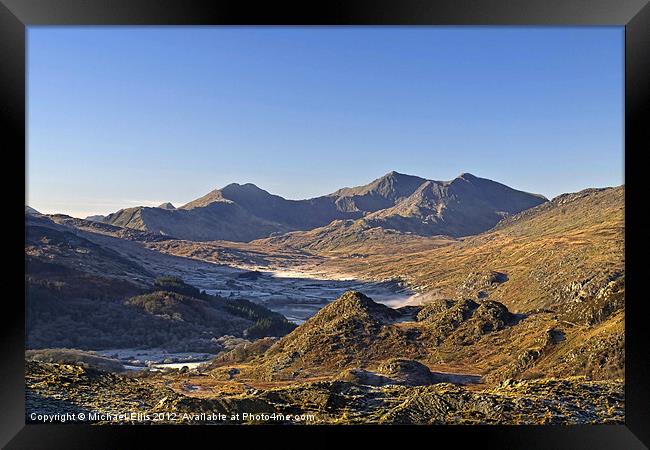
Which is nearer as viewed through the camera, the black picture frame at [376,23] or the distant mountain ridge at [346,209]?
the black picture frame at [376,23]

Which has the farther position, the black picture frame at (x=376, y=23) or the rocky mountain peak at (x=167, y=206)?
the rocky mountain peak at (x=167, y=206)

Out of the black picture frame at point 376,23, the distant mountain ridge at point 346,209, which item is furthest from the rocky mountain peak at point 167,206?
the black picture frame at point 376,23

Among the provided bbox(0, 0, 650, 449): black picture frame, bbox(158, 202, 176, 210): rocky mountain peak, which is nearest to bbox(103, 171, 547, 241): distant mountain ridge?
bbox(158, 202, 176, 210): rocky mountain peak

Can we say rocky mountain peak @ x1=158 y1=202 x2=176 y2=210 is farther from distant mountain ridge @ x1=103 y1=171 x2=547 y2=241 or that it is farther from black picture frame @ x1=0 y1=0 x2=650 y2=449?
black picture frame @ x1=0 y1=0 x2=650 y2=449

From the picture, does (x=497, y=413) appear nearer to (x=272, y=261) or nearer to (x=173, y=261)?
(x=272, y=261)

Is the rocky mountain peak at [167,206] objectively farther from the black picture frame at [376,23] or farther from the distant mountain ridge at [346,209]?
the black picture frame at [376,23]

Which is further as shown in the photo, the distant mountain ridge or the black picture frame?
the distant mountain ridge
